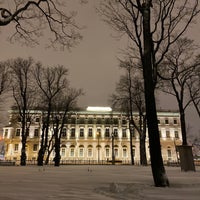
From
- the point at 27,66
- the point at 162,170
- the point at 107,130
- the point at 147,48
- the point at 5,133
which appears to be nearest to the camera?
the point at 162,170

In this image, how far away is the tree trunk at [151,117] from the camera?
25.7 ft

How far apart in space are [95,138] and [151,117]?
253ft

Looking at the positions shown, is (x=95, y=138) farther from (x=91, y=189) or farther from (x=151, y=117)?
(x=91, y=189)

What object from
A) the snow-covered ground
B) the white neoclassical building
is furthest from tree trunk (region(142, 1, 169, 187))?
the white neoclassical building

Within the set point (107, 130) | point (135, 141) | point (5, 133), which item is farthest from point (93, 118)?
point (5, 133)

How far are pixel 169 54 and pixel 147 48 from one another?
995cm

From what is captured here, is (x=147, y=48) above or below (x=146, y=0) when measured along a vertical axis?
below

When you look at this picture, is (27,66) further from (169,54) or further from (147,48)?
(147,48)

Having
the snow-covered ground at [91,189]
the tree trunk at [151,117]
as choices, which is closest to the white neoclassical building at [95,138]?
the tree trunk at [151,117]

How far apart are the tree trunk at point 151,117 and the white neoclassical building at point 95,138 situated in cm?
6860

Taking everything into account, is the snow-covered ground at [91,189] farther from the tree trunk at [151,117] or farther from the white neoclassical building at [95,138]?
the white neoclassical building at [95,138]

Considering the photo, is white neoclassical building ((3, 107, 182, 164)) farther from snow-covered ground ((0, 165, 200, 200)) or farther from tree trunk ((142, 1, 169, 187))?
snow-covered ground ((0, 165, 200, 200))

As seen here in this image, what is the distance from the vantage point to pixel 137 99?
29141 millimetres

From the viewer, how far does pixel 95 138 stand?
8438 cm
